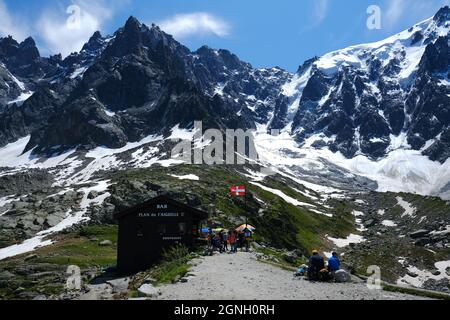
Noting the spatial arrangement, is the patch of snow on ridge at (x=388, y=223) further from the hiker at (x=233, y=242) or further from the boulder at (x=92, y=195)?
the hiker at (x=233, y=242)

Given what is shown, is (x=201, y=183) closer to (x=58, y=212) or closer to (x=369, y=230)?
(x=58, y=212)

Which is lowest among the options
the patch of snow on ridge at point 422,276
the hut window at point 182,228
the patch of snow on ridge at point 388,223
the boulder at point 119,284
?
the patch of snow on ridge at point 422,276

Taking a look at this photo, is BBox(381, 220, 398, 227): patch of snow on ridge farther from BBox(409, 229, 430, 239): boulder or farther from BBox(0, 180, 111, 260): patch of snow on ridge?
BBox(0, 180, 111, 260): patch of snow on ridge

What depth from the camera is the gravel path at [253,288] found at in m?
22.8

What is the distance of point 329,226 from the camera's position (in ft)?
493

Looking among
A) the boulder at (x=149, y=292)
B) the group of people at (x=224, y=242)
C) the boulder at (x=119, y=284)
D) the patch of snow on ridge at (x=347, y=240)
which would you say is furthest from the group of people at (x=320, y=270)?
the patch of snow on ridge at (x=347, y=240)

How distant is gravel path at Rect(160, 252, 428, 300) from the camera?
22.8m

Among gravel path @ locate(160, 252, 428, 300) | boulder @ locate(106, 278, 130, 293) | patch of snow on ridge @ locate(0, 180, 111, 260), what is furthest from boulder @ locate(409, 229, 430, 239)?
gravel path @ locate(160, 252, 428, 300)

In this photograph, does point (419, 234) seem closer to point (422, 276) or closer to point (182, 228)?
point (422, 276)

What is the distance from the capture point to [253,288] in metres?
25.0

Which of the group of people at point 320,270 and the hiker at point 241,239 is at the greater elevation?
the hiker at point 241,239

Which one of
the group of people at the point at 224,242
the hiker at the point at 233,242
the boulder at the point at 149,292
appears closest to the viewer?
the boulder at the point at 149,292

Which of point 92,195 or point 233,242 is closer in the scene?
point 233,242

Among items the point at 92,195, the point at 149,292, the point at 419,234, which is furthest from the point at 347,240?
the point at 149,292
